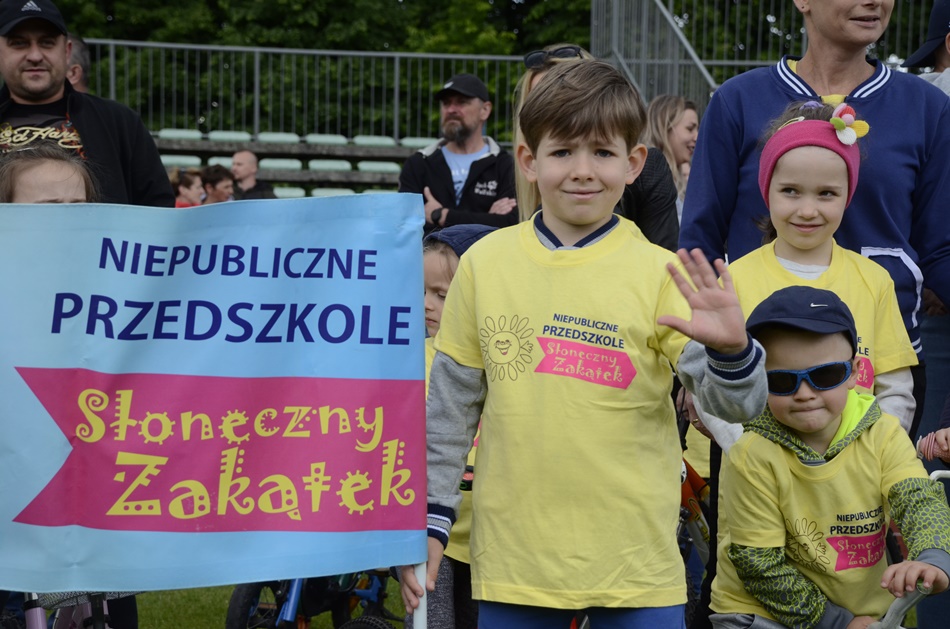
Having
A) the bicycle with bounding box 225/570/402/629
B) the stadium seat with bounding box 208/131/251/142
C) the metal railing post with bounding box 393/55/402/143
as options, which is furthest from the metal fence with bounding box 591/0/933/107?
the bicycle with bounding box 225/570/402/629

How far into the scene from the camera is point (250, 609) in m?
5.07

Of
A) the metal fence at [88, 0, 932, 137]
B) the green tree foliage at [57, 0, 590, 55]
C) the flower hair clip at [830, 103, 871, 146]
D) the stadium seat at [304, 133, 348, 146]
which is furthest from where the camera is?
the green tree foliage at [57, 0, 590, 55]

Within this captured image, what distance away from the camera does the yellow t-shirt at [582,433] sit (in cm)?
293

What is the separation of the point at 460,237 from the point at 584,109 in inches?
60.0

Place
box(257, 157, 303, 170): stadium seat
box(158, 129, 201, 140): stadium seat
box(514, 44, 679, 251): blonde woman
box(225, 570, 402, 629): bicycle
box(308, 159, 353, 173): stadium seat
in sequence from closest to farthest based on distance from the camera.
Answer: box(225, 570, 402, 629): bicycle
box(514, 44, 679, 251): blonde woman
box(257, 157, 303, 170): stadium seat
box(308, 159, 353, 173): stadium seat
box(158, 129, 201, 140): stadium seat

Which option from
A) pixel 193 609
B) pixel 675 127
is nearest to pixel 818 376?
pixel 193 609

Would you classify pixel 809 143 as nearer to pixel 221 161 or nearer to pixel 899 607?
pixel 899 607

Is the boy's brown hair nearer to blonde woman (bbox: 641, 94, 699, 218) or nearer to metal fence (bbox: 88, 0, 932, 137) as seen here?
blonde woman (bbox: 641, 94, 699, 218)

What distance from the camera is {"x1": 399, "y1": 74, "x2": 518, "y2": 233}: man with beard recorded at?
8.21m

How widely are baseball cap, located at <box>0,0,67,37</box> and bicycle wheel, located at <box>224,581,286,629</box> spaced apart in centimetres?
241

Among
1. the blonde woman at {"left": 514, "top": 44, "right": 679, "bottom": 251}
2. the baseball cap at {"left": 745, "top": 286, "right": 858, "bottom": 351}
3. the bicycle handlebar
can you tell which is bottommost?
the bicycle handlebar

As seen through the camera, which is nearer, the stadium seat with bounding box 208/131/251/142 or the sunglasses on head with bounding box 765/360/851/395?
the sunglasses on head with bounding box 765/360/851/395

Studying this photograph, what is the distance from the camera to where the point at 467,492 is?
409cm

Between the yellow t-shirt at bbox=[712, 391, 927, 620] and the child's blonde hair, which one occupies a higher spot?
the child's blonde hair
